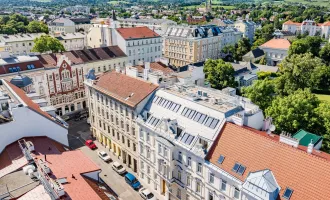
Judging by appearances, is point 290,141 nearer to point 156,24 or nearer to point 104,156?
point 104,156

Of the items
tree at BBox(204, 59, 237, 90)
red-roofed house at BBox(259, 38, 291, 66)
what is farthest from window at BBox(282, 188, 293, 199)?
red-roofed house at BBox(259, 38, 291, 66)

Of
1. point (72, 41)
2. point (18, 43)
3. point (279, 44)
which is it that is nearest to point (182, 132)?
point (18, 43)

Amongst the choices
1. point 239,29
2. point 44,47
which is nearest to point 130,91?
point 44,47

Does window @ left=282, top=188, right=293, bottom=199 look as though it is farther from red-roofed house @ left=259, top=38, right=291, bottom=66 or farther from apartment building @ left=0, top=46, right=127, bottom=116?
red-roofed house @ left=259, top=38, right=291, bottom=66

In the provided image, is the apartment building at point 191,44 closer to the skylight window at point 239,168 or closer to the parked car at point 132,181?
the parked car at point 132,181

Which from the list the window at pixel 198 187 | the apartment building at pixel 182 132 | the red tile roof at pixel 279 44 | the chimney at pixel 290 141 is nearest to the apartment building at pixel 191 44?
the red tile roof at pixel 279 44
